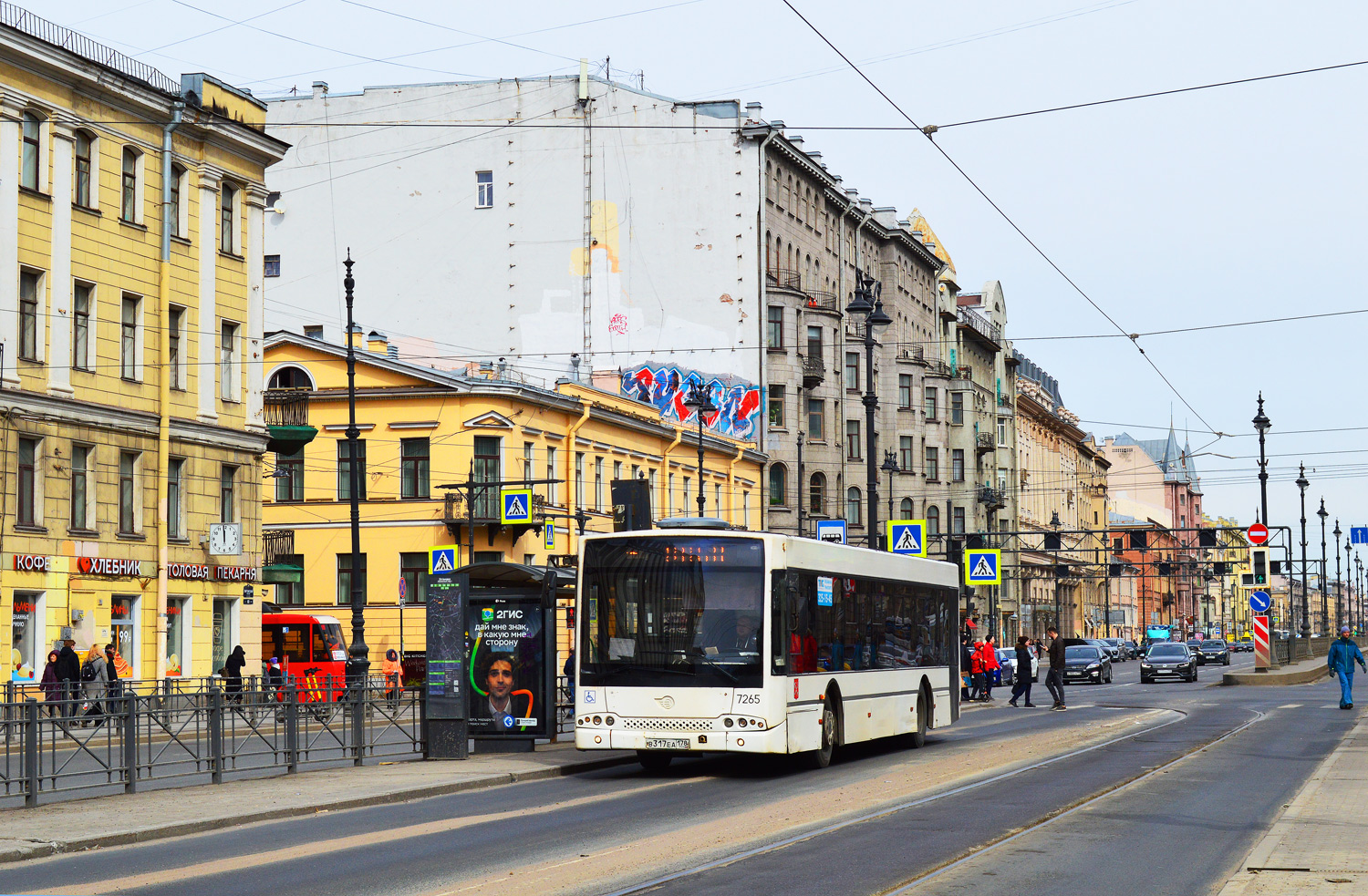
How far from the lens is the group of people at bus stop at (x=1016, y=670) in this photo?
38.1m

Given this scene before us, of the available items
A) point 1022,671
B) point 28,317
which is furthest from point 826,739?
point 28,317

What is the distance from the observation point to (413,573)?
53.3 metres

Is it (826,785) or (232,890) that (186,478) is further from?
(232,890)

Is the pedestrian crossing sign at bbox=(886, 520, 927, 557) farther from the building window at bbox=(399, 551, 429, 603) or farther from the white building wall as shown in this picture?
the white building wall

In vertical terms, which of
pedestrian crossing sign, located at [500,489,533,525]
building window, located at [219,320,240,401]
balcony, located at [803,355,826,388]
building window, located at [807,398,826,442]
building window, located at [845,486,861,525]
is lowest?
pedestrian crossing sign, located at [500,489,533,525]

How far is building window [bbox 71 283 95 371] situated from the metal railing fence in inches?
584

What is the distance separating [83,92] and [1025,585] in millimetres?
81203

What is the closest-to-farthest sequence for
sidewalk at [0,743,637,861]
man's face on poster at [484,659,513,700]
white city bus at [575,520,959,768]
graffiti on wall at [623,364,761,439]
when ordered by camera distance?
sidewalk at [0,743,637,861], white city bus at [575,520,959,768], man's face on poster at [484,659,513,700], graffiti on wall at [623,364,761,439]

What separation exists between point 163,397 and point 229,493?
12.3ft

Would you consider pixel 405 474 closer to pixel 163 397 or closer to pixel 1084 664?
pixel 163 397

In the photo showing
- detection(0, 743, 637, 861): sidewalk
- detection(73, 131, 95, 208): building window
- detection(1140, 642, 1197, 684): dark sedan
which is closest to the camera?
detection(0, 743, 637, 861): sidewalk

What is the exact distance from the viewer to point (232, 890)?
11086 mm

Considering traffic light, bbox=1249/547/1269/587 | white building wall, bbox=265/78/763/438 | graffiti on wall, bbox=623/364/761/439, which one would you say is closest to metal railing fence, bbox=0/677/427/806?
traffic light, bbox=1249/547/1269/587

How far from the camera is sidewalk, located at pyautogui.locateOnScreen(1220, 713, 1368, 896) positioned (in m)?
10.3
